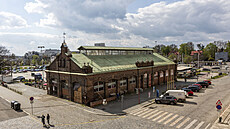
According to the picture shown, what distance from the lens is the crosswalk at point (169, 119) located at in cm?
1964

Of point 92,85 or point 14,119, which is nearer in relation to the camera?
point 14,119

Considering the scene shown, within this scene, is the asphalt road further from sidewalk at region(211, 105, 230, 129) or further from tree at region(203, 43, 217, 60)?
tree at region(203, 43, 217, 60)

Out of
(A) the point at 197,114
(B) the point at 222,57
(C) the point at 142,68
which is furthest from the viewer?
(B) the point at 222,57

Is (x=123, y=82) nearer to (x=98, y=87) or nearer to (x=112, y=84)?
(x=112, y=84)

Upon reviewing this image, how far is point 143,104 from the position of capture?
2945 centimetres

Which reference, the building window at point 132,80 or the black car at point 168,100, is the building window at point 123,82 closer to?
the building window at point 132,80

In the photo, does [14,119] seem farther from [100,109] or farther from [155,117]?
[155,117]

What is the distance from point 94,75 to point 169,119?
1582 centimetres

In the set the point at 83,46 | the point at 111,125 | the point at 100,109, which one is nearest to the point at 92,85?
the point at 100,109

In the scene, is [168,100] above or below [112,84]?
below

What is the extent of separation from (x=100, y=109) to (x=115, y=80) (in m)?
9.43

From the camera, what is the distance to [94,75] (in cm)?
2955

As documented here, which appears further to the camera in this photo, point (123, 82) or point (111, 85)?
point (123, 82)

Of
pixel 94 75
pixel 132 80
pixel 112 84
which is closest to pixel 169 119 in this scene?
pixel 112 84
